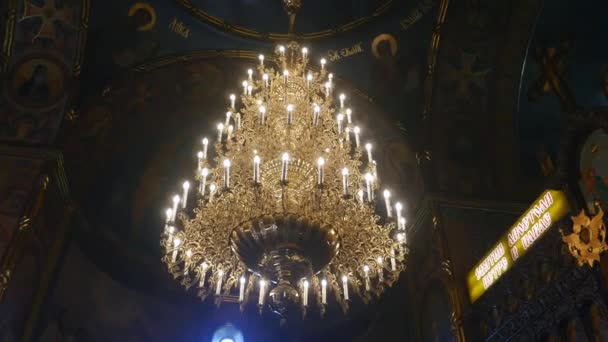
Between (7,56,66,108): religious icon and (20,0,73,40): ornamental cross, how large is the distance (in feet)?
1.33

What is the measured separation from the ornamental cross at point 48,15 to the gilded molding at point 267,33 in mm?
1836

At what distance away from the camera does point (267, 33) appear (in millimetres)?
10508

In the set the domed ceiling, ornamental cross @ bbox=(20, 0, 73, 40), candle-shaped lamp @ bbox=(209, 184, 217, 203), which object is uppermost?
the domed ceiling

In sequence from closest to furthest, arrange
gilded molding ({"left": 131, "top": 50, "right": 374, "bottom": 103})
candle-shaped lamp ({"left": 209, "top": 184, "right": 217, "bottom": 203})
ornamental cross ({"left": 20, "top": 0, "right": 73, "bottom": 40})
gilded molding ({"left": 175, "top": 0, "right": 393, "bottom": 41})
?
candle-shaped lamp ({"left": 209, "top": 184, "right": 217, "bottom": 203}), ornamental cross ({"left": 20, "top": 0, "right": 73, "bottom": 40}), gilded molding ({"left": 175, "top": 0, "right": 393, "bottom": 41}), gilded molding ({"left": 131, "top": 50, "right": 374, "bottom": 103})

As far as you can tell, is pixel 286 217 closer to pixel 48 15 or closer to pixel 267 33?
pixel 267 33

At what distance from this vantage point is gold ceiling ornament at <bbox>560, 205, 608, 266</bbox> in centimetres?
583

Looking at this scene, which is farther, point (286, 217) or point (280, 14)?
point (280, 14)

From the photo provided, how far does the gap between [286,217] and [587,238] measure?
10.5 ft

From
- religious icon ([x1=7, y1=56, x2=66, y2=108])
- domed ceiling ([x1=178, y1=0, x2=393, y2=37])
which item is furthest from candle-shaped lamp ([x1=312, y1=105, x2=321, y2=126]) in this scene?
religious icon ([x1=7, y1=56, x2=66, y2=108])

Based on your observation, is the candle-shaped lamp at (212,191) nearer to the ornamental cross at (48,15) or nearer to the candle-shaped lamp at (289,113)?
the candle-shaped lamp at (289,113)

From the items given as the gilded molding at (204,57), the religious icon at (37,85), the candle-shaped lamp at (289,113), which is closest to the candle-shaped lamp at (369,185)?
the candle-shaped lamp at (289,113)

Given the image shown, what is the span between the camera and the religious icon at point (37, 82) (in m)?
9.30

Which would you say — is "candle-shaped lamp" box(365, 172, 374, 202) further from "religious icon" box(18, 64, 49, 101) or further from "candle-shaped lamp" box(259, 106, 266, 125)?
"religious icon" box(18, 64, 49, 101)

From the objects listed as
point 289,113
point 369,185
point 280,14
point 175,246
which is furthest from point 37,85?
point 369,185
